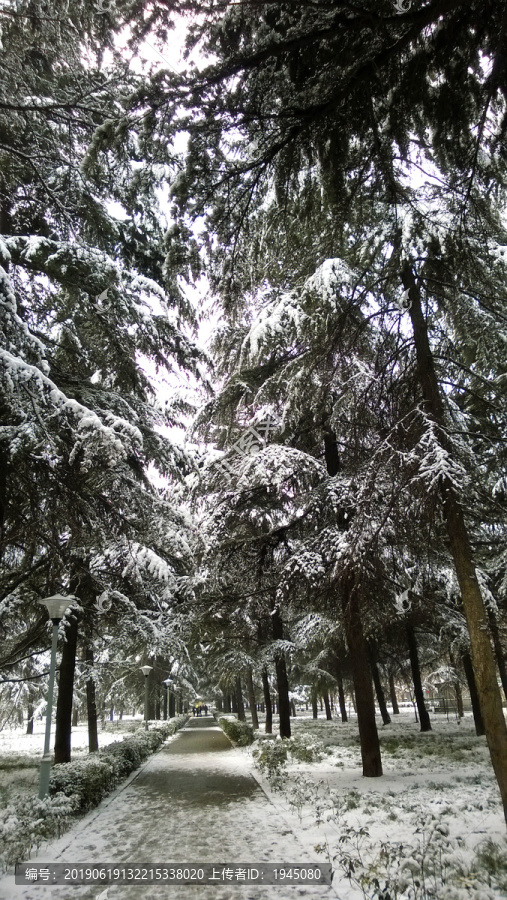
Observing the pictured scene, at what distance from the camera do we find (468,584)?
5867mm

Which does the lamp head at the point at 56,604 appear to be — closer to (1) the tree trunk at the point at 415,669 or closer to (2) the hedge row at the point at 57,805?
(2) the hedge row at the point at 57,805

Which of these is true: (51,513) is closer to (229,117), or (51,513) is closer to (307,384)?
(307,384)

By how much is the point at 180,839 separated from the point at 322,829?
185cm

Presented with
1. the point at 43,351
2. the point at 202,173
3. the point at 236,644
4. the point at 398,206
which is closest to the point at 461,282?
the point at 398,206

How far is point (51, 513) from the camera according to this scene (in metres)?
6.14

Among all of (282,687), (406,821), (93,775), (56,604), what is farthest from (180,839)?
(282,687)

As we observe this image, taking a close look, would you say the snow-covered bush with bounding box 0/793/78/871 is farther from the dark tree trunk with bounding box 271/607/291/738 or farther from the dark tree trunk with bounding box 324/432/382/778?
the dark tree trunk with bounding box 271/607/291/738

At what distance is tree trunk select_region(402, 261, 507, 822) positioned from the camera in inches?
210

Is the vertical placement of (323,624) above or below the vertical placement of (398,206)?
below

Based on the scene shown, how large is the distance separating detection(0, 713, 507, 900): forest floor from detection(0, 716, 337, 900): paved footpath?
0.02m

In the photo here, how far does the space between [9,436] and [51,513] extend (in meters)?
1.36

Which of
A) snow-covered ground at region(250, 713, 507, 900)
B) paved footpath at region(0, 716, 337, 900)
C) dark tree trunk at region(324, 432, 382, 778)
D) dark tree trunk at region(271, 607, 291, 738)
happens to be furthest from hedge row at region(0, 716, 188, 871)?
dark tree trunk at region(271, 607, 291, 738)

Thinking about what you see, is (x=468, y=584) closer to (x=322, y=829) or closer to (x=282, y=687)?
(x=322, y=829)

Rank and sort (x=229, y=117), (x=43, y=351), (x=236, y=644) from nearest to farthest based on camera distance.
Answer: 1. (x=229, y=117)
2. (x=43, y=351)
3. (x=236, y=644)
